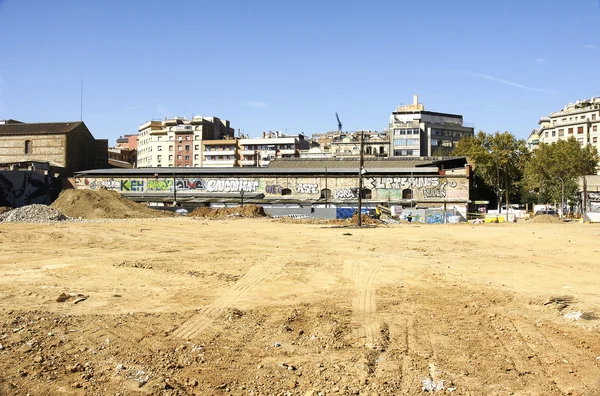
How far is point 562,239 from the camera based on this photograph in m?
27.5

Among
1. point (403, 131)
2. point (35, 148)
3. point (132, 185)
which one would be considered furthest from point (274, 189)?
point (403, 131)

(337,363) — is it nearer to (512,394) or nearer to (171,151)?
(512,394)

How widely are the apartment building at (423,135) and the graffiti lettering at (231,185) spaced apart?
46.9 meters

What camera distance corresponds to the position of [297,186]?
205ft

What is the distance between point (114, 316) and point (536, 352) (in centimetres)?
730

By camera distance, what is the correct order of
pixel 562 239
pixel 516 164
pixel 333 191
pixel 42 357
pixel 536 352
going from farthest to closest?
pixel 516 164
pixel 333 191
pixel 562 239
pixel 536 352
pixel 42 357

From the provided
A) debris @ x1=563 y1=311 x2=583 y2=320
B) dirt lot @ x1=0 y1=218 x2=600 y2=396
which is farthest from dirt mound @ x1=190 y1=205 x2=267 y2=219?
debris @ x1=563 y1=311 x2=583 y2=320

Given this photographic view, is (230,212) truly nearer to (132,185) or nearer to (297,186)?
(297,186)

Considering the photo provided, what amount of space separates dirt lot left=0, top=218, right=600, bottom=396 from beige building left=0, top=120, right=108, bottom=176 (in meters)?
58.4

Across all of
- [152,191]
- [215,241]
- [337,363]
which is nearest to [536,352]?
[337,363]

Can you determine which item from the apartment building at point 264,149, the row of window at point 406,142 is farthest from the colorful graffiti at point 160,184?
the row of window at point 406,142

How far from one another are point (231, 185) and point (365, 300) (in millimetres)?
54191

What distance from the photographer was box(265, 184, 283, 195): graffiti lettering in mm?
62938

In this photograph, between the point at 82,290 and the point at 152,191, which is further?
the point at 152,191
